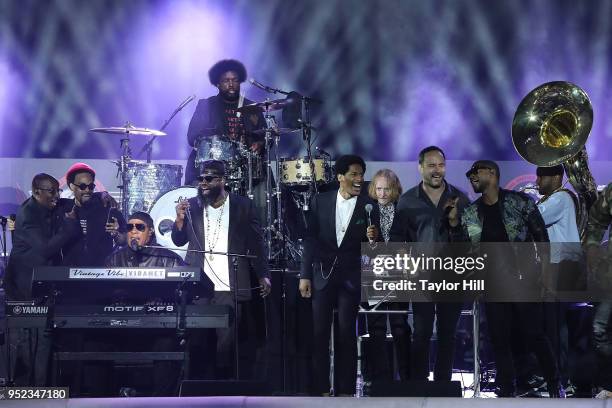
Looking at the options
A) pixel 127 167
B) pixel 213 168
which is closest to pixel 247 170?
pixel 127 167

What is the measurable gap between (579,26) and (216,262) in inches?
157

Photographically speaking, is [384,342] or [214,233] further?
[214,233]

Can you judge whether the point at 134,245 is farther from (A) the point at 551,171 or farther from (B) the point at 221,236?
(A) the point at 551,171

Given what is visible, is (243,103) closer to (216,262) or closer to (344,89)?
(344,89)

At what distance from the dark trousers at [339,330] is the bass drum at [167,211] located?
183 cm

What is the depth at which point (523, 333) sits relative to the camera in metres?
6.84

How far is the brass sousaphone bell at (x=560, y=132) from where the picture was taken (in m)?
7.84

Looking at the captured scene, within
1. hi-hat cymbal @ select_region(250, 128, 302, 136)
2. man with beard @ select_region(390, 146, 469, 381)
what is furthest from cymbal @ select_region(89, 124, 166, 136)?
man with beard @ select_region(390, 146, 469, 381)

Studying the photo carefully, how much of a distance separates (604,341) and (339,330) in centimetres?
176

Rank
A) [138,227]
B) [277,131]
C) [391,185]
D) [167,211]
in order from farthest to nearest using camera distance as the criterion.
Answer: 1. [277,131]
2. [167,211]
3. [391,185]
4. [138,227]

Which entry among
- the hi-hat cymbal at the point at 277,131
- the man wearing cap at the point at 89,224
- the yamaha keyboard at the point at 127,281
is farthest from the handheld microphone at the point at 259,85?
the yamaha keyboard at the point at 127,281

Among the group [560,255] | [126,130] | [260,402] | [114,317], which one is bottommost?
[260,402]

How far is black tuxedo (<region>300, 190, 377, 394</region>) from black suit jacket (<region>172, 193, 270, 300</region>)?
48cm

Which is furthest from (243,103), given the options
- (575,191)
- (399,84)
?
(575,191)
